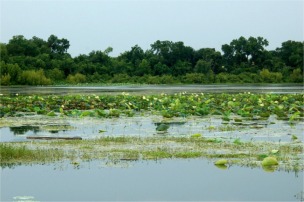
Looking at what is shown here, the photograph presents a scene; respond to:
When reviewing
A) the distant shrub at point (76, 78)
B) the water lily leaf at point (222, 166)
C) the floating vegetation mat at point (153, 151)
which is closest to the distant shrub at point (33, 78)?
the distant shrub at point (76, 78)

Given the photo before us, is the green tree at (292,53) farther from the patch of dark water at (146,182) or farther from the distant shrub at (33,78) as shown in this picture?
the patch of dark water at (146,182)

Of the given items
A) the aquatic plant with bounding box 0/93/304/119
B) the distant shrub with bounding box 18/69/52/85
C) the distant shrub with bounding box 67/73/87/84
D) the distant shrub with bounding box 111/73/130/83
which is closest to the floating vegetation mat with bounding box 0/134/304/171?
the aquatic plant with bounding box 0/93/304/119

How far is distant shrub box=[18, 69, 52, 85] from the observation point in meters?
45.2

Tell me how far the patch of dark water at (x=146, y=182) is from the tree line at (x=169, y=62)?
4633cm

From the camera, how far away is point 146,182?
6074 mm

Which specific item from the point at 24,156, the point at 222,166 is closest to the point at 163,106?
the point at 24,156

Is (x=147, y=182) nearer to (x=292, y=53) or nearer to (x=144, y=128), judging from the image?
(x=144, y=128)

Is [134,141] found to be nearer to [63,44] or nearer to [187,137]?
[187,137]

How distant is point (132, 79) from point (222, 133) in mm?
47160

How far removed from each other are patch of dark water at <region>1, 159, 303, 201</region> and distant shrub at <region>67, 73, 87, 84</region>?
4655 cm

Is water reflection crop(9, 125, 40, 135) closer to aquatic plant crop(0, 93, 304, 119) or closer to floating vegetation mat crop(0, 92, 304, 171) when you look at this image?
floating vegetation mat crop(0, 92, 304, 171)

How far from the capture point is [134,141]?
8.89m

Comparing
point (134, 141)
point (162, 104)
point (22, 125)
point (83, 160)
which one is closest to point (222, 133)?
point (134, 141)

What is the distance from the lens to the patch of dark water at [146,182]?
5516 mm
